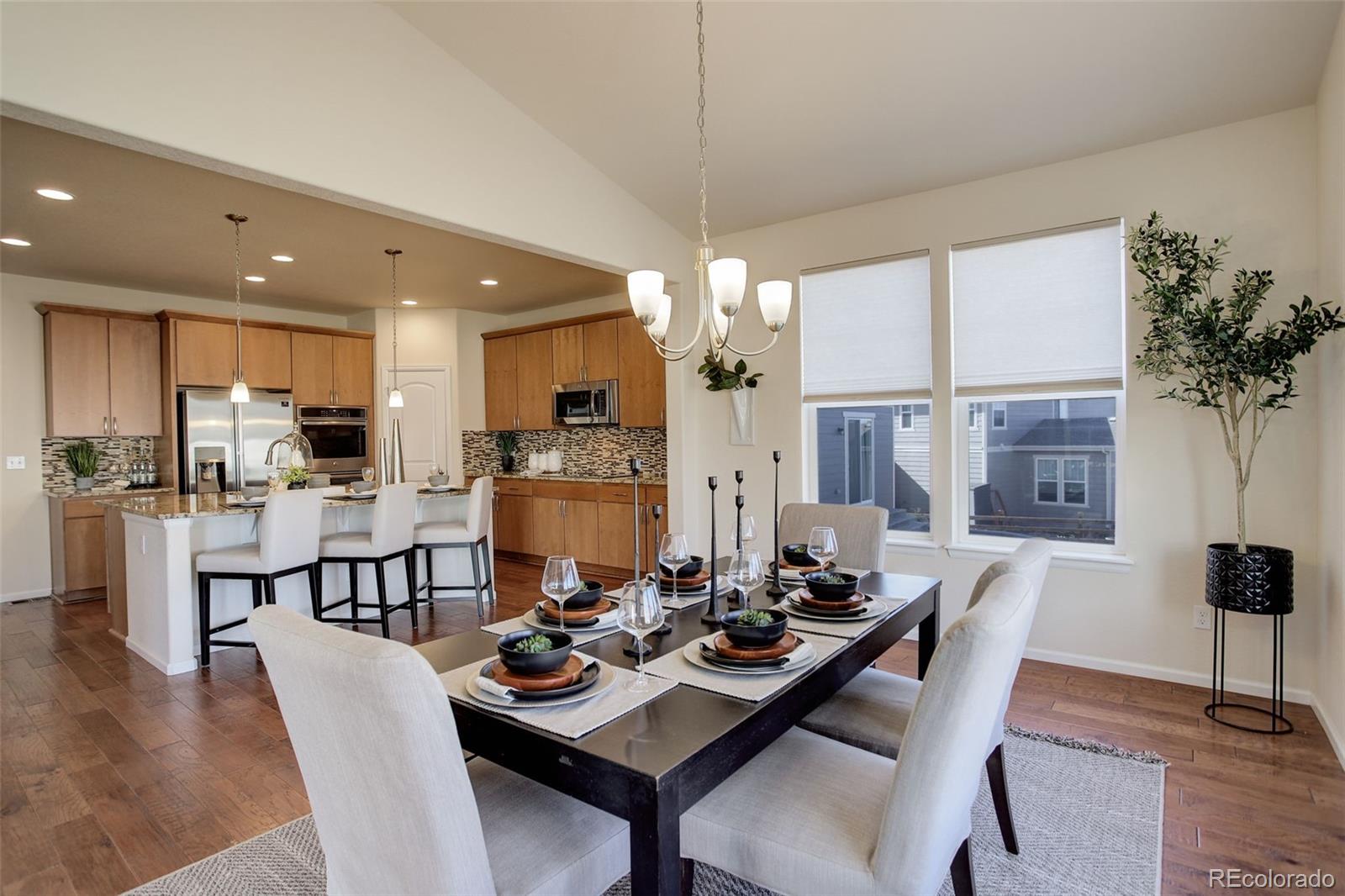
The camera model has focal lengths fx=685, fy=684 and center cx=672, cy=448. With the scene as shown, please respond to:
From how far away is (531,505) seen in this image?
659cm

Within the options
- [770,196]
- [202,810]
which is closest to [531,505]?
[770,196]

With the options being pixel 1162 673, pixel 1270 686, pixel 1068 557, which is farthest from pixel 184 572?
pixel 1270 686

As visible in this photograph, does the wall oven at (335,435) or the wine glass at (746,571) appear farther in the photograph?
the wall oven at (335,435)

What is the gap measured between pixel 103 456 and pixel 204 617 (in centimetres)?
333

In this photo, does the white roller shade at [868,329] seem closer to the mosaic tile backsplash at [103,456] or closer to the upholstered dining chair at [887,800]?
the upholstered dining chair at [887,800]

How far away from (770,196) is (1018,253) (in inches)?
57.3

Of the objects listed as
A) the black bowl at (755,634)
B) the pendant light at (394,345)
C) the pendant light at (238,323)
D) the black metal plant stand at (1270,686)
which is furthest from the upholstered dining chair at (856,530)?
the pendant light at (238,323)

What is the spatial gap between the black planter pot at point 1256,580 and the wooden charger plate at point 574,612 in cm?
263

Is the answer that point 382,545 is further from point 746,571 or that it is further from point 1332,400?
point 1332,400

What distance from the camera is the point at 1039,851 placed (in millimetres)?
2076

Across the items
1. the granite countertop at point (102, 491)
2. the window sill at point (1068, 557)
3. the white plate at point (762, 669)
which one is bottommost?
the window sill at point (1068, 557)

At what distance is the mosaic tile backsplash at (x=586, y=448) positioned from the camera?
252 inches

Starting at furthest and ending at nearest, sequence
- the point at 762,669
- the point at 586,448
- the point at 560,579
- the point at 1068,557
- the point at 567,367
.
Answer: the point at 586,448, the point at 567,367, the point at 1068,557, the point at 560,579, the point at 762,669

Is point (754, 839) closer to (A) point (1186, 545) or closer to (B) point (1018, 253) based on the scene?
(A) point (1186, 545)
